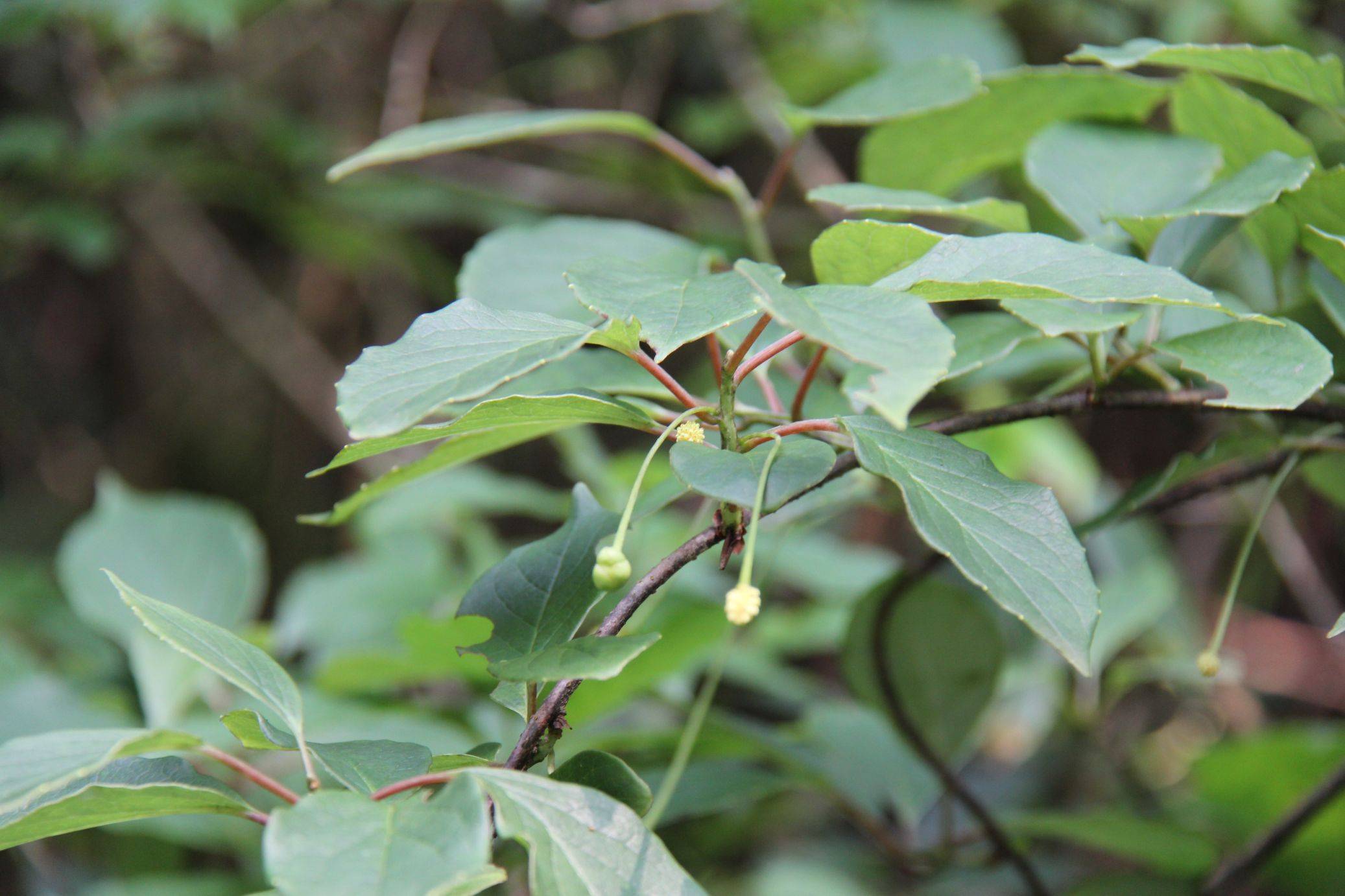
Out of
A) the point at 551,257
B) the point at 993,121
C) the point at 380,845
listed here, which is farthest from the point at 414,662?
the point at 993,121

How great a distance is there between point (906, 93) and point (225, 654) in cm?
46

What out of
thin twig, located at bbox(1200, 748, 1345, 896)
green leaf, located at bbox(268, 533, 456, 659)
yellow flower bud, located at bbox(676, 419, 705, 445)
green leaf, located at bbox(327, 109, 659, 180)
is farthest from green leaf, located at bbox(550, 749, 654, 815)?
green leaf, located at bbox(268, 533, 456, 659)

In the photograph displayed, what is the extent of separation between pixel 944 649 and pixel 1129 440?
1234 millimetres

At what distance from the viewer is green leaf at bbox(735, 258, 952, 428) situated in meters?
0.28

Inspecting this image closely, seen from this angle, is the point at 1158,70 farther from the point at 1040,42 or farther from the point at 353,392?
the point at 353,392

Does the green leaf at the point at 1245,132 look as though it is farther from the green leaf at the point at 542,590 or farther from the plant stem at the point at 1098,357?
the green leaf at the point at 542,590

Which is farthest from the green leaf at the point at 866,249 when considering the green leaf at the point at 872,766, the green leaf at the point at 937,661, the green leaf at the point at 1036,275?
the green leaf at the point at 872,766

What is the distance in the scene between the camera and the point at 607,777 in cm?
36

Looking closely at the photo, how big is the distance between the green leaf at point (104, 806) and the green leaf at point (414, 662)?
0.48 ft

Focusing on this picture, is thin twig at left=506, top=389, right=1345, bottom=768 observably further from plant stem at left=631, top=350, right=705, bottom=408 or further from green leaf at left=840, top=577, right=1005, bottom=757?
green leaf at left=840, top=577, right=1005, bottom=757

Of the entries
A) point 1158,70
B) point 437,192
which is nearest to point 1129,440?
point 1158,70

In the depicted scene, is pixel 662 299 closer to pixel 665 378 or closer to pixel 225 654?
pixel 665 378

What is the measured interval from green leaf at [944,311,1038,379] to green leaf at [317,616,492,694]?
25 centimetres

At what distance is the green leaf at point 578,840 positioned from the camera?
0.30 meters
